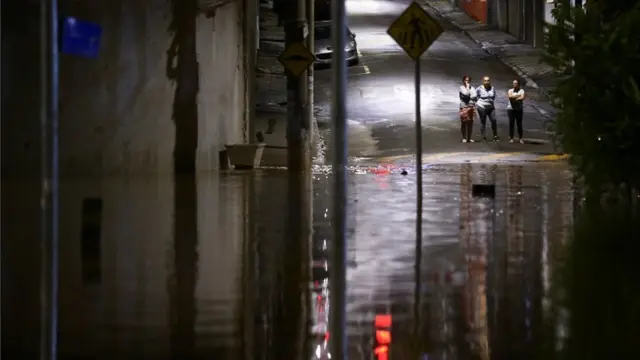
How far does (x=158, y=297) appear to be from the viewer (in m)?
8.46

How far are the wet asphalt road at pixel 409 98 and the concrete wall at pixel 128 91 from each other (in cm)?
661

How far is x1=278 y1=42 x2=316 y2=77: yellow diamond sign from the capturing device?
69.8 feet

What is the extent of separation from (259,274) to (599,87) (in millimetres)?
5426

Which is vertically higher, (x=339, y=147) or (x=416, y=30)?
(x=416, y=30)

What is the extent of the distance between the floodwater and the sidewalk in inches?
771

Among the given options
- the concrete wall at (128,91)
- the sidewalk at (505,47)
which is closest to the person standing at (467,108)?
the sidewalk at (505,47)

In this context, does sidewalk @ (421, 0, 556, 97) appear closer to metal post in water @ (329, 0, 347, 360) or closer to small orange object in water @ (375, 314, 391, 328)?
small orange object in water @ (375, 314, 391, 328)

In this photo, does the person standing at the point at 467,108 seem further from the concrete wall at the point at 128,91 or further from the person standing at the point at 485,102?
the concrete wall at the point at 128,91

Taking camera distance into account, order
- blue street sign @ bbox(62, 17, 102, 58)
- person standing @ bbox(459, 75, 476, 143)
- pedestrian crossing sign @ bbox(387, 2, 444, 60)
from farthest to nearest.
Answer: person standing @ bbox(459, 75, 476, 143), pedestrian crossing sign @ bbox(387, 2, 444, 60), blue street sign @ bbox(62, 17, 102, 58)

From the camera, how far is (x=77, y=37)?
736 cm

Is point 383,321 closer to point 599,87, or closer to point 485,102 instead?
point 599,87

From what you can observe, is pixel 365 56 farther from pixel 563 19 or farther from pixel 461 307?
pixel 461 307

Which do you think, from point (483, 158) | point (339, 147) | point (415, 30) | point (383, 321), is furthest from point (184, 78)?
point (339, 147)

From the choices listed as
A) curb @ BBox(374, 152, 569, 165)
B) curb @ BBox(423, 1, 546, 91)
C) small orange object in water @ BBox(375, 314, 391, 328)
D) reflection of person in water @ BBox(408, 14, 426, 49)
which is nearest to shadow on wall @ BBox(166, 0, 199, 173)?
curb @ BBox(374, 152, 569, 165)
